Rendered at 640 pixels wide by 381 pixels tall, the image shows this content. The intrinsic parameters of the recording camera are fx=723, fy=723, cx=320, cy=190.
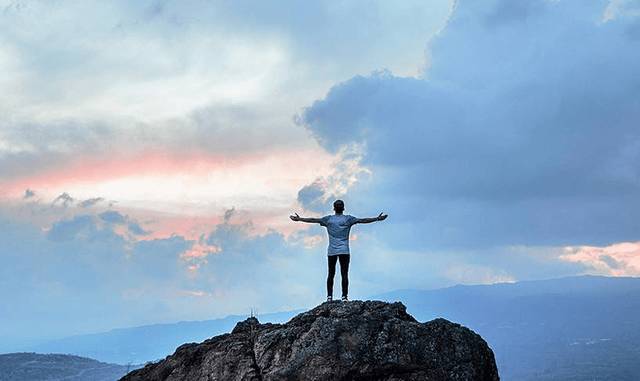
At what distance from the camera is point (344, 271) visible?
87.6ft

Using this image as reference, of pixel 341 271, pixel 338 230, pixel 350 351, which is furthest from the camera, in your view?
pixel 341 271

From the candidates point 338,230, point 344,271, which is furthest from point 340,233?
point 344,271

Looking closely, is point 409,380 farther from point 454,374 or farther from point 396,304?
point 396,304

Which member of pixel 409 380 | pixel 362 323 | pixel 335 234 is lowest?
pixel 409 380

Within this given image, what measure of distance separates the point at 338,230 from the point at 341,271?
5.49 feet

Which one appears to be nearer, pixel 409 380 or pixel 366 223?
pixel 409 380

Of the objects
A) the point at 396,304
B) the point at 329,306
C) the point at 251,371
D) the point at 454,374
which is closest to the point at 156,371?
the point at 251,371

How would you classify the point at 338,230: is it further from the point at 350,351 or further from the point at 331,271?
the point at 350,351

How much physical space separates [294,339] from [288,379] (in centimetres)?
139

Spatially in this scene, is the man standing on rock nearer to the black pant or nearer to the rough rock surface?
the black pant

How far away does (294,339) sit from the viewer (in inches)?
867

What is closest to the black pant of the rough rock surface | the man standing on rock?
the man standing on rock

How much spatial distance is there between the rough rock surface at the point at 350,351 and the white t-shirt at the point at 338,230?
3156 mm

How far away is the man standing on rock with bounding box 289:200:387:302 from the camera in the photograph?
26.2 metres
